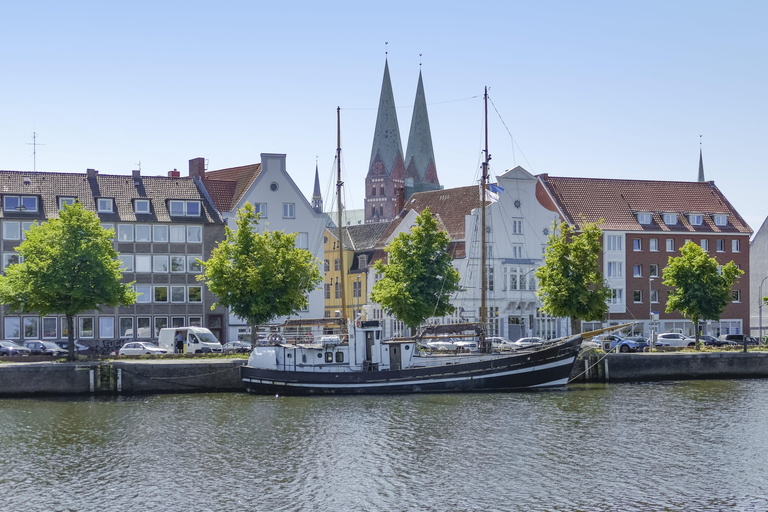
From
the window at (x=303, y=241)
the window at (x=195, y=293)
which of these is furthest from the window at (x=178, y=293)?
the window at (x=303, y=241)

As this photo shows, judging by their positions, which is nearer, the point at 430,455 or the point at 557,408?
the point at 430,455

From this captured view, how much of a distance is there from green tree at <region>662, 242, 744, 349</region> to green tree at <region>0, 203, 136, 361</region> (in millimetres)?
42325

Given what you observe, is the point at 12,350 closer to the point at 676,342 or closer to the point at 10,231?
the point at 10,231

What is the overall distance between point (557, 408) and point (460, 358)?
402 inches

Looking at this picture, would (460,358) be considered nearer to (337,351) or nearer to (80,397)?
(337,351)

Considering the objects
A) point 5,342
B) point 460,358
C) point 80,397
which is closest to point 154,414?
point 80,397

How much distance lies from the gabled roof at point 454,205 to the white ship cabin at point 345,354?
125 ft

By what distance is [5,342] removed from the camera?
77562mm

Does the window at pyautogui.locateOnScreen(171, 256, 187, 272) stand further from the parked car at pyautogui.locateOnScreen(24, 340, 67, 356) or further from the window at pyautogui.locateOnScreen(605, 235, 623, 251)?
the window at pyautogui.locateOnScreen(605, 235, 623, 251)

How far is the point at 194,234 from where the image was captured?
297ft

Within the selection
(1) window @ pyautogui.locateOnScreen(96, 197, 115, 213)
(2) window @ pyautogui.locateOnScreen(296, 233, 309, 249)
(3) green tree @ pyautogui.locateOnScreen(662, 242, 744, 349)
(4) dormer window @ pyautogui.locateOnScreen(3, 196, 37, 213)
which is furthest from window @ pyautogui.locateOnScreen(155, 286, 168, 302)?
(3) green tree @ pyautogui.locateOnScreen(662, 242, 744, 349)

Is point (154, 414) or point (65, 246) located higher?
point (65, 246)

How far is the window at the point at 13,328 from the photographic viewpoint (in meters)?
84.8

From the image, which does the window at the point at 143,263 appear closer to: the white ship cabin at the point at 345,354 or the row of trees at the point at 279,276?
the row of trees at the point at 279,276
